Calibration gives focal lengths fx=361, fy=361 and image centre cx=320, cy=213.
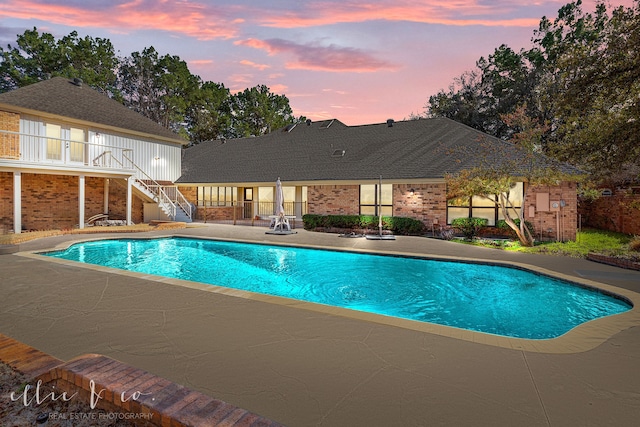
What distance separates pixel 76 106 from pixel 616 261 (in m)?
24.7

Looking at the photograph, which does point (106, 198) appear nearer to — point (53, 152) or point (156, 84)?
point (53, 152)

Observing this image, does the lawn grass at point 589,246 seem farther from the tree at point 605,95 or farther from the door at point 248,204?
the door at point 248,204

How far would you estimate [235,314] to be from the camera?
527cm

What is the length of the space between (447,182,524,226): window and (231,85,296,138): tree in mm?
32555

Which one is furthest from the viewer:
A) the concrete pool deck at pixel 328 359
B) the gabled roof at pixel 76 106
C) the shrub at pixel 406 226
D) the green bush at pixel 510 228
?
the gabled roof at pixel 76 106

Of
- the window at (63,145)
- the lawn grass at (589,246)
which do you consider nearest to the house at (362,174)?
the lawn grass at (589,246)

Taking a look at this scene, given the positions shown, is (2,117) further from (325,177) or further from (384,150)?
(384,150)

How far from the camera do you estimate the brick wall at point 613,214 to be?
15334mm

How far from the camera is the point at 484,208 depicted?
54.6 ft

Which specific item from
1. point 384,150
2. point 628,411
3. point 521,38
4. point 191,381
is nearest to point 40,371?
point 191,381

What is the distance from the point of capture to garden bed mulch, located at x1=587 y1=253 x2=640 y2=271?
29.5 ft

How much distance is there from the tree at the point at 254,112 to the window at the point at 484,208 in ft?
107

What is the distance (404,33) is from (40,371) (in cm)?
1574

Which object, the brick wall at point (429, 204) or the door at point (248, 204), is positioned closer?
the brick wall at point (429, 204)
